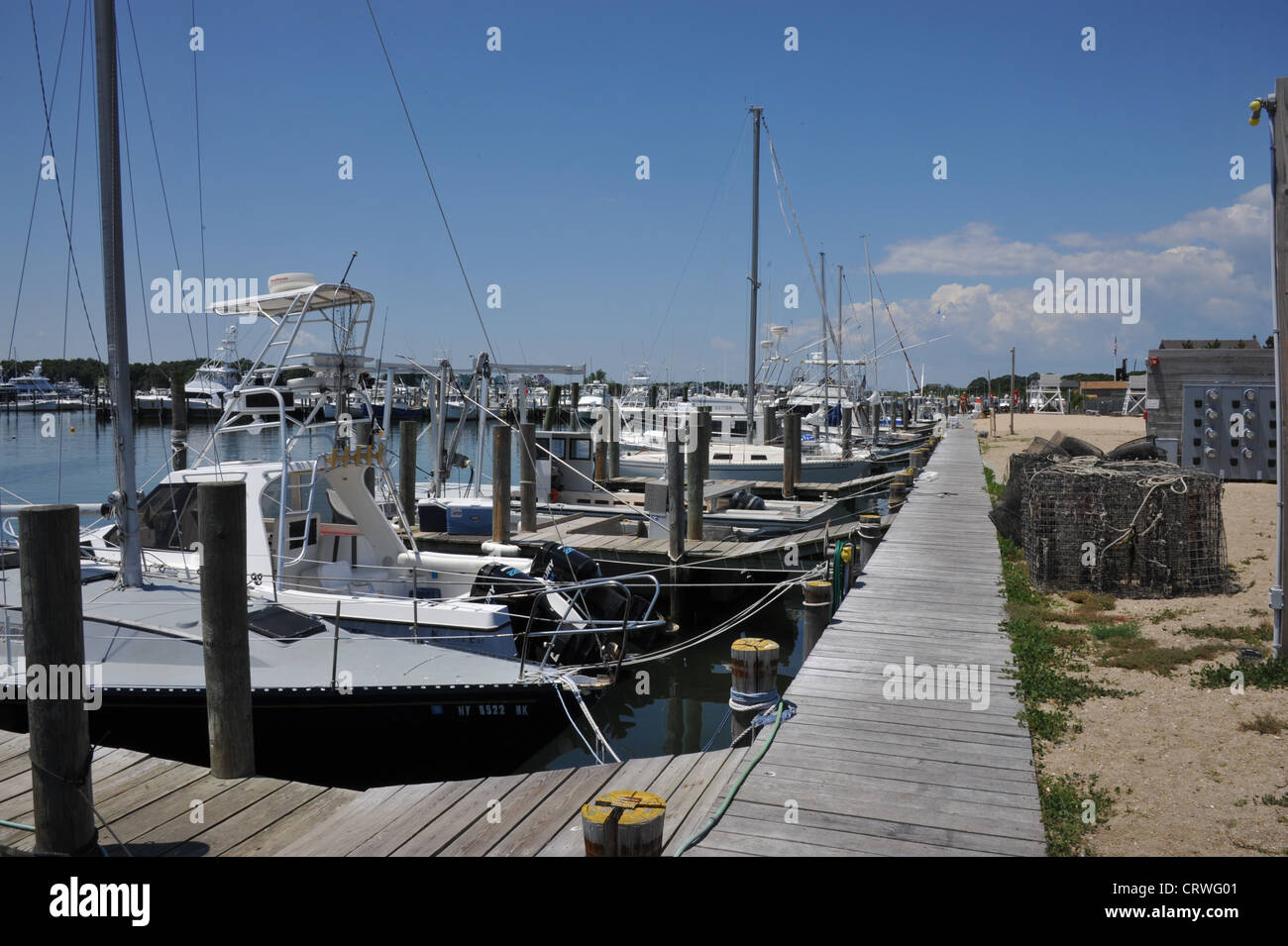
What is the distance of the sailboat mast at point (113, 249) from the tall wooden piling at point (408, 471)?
28.9 feet

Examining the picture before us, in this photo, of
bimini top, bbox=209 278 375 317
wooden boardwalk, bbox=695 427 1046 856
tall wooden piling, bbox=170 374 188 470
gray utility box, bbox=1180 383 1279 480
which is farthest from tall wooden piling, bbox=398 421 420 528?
gray utility box, bbox=1180 383 1279 480

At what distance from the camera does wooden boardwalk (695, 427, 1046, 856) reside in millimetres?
4562

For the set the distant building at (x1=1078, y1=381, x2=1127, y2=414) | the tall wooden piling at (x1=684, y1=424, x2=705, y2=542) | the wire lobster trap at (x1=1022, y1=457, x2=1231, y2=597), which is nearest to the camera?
the wire lobster trap at (x1=1022, y1=457, x2=1231, y2=597)

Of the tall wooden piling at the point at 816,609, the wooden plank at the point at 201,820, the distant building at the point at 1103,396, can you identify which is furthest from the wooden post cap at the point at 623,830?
the distant building at the point at 1103,396

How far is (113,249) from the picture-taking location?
8.25 meters

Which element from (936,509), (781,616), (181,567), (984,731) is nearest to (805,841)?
(984,731)

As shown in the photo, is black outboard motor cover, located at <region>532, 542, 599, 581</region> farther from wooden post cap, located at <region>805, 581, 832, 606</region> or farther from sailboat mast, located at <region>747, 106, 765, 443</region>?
sailboat mast, located at <region>747, 106, 765, 443</region>

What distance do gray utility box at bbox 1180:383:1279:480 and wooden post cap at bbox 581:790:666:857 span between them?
1867cm

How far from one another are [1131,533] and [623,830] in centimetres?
865

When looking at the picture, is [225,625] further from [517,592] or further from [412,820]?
[517,592]

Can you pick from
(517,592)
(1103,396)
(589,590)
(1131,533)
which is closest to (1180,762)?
(1131,533)

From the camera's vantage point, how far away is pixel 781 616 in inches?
607
